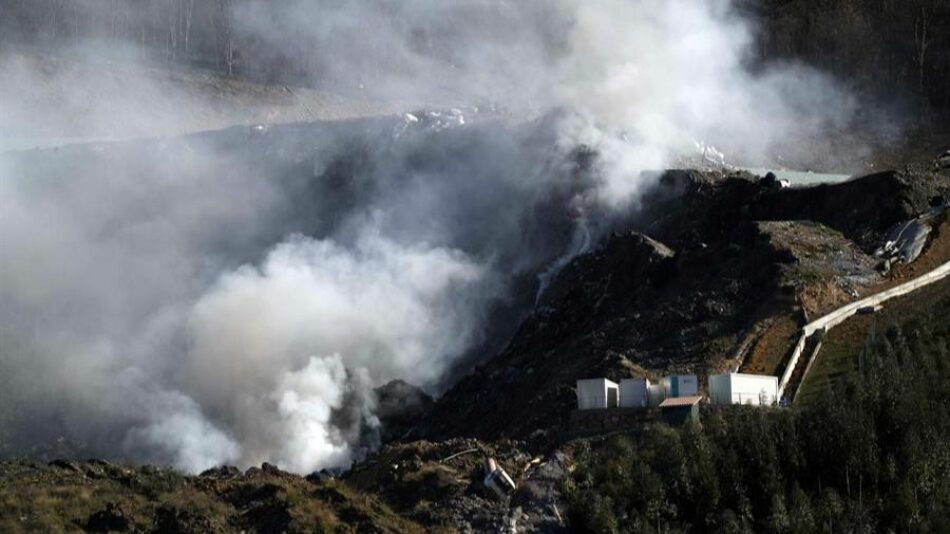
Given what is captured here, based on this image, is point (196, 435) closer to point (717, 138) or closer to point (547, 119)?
point (547, 119)

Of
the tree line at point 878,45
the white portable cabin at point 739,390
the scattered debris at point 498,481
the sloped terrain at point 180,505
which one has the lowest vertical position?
the sloped terrain at point 180,505

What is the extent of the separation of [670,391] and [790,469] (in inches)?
258

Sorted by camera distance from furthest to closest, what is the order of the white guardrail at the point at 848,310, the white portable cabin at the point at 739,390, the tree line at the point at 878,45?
the tree line at the point at 878,45 < the white guardrail at the point at 848,310 < the white portable cabin at the point at 739,390

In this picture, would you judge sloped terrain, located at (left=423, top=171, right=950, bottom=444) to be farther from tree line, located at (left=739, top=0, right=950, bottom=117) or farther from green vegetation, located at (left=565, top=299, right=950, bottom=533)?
tree line, located at (left=739, top=0, right=950, bottom=117)

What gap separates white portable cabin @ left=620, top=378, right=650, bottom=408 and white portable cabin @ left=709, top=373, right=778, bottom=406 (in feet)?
6.26

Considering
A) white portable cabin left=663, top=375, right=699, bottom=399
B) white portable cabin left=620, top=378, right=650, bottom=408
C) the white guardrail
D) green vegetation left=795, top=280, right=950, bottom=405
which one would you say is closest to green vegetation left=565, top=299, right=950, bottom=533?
white portable cabin left=663, top=375, right=699, bottom=399

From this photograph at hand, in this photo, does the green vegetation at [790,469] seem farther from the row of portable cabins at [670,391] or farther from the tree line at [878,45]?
the tree line at [878,45]

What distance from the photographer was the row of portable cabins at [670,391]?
49844mm

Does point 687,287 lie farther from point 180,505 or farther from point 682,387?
point 180,505

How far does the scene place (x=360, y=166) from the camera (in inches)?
3878

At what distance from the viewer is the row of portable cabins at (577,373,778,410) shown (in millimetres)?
49844

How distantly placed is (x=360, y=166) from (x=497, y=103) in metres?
Result: 11.0

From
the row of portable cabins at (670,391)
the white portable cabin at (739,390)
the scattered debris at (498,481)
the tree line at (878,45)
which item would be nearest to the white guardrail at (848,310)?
the white portable cabin at (739,390)

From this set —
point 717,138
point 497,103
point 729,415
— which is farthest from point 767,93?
point 729,415
